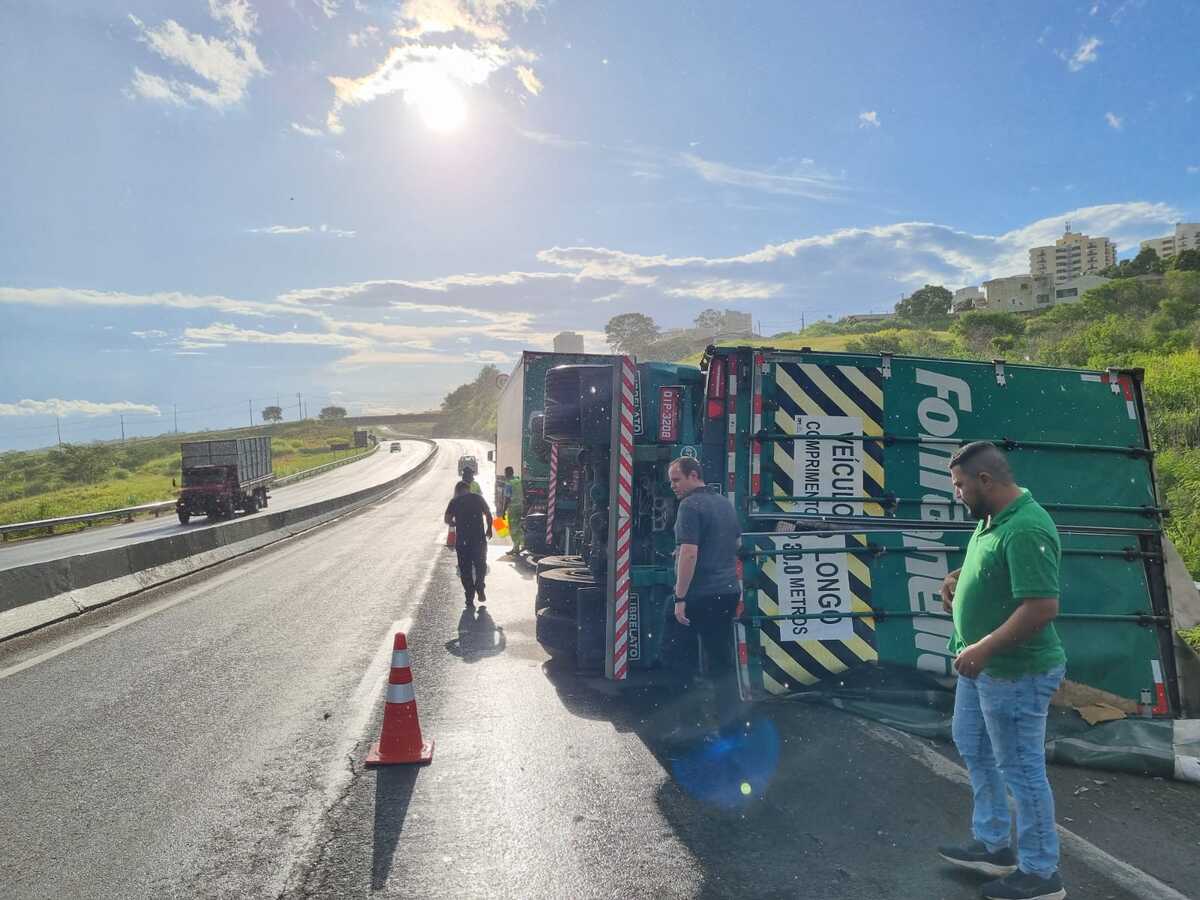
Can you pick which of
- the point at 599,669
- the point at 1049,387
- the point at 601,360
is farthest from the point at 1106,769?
the point at 601,360

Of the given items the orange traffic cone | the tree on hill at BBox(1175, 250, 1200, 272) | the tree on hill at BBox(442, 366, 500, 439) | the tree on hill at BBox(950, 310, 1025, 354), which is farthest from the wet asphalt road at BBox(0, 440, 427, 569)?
the tree on hill at BBox(442, 366, 500, 439)

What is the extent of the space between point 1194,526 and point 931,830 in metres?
10.8

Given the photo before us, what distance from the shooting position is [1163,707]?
6273 millimetres

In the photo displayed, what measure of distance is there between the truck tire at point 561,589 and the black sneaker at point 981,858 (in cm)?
415

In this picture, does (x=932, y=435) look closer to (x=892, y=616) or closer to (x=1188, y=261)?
(x=892, y=616)

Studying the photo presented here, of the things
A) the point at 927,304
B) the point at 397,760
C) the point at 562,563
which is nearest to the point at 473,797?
the point at 397,760

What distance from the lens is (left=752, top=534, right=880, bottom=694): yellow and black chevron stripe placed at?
6402mm

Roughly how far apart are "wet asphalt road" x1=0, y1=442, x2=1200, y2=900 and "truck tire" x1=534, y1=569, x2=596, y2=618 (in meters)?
0.56

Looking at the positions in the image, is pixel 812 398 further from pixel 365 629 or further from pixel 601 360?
pixel 601 360

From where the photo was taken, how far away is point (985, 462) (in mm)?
3701

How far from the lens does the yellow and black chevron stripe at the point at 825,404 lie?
266 inches

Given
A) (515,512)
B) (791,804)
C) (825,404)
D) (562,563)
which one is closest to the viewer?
(791,804)

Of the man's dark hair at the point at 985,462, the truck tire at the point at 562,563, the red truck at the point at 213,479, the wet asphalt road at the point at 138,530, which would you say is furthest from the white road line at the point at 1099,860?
the red truck at the point at 213,479

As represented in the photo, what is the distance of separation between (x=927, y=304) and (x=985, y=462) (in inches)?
4082
